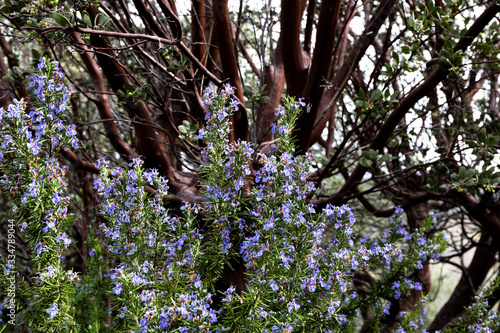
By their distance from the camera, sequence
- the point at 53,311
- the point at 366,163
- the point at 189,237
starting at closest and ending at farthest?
1. the point at 53,311
2. the point at 189,237
3. the point at 366,163

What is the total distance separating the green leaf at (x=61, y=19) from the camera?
182 centimetres

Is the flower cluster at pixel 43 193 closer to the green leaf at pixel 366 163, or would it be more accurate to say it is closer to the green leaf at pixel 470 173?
the green leaf at pixel 366 163

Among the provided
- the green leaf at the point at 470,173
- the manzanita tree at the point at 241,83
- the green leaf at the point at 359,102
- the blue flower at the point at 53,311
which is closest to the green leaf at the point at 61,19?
the manzanita tree at the point at 241,83

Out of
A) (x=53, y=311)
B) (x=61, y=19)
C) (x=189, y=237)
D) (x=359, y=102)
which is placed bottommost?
(x=53, y=311)

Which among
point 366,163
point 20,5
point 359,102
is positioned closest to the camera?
point 20,5

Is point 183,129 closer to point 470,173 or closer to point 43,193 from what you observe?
point 43,193

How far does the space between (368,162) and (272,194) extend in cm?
110

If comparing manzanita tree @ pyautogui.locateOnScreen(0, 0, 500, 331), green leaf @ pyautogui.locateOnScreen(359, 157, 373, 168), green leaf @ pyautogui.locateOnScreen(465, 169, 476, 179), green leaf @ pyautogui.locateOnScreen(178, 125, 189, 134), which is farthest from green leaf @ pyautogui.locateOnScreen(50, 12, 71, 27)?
green leaf @ pyautogui.locateOnScreen(465, 169, 476, 179)

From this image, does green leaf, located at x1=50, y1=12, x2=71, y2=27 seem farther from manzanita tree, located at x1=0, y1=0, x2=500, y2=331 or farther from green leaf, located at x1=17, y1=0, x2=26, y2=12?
green leaf, located at x1=17, y1=0, x2=26, y2=12

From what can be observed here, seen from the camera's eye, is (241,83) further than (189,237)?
Yes

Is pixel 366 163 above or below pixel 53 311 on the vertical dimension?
above

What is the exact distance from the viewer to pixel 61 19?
6.06 ft

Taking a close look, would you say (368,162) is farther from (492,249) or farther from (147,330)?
(492,249)

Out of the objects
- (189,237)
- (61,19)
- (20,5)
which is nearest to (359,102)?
(189,237)
